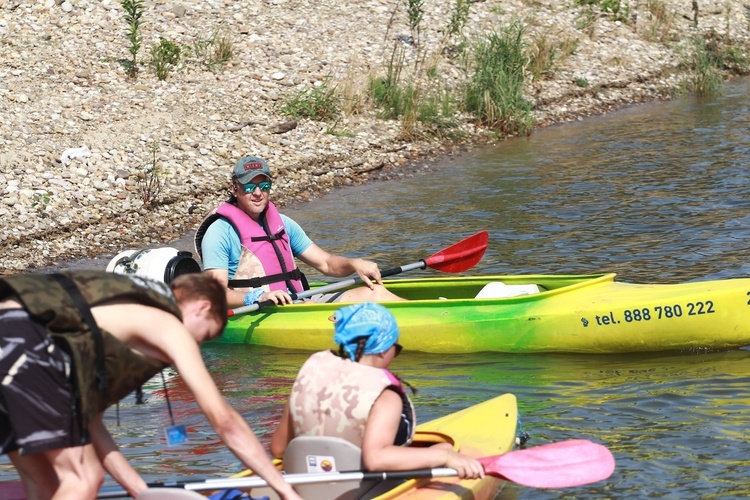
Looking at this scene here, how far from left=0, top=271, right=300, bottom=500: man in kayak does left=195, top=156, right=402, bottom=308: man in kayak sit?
3.33 m

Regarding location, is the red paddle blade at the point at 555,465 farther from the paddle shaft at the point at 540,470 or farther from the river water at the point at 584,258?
the river water at the point at 584,258

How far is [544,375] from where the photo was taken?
6.05 metres

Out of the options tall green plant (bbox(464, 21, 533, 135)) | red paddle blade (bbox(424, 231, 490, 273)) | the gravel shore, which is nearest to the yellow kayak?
red paddle blade (bbox(424, 231, 490, 273))

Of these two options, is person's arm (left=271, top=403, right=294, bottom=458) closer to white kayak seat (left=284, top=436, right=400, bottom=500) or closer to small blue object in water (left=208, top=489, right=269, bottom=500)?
white kayak seat (left=284, top=436, right=400, bottom=500)

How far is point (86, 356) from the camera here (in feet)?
10.2

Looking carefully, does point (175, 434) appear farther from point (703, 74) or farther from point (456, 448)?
point (703, 74)

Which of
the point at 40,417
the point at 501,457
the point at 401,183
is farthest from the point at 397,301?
the point at 401,183

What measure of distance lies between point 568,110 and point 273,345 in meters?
8.45

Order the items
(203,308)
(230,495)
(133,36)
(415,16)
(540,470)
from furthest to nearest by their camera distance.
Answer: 1. (415,16)
2. (133,36)
3. (540,470)
4. (230,495)
5. (203,308)

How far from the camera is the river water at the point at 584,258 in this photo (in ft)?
16.1

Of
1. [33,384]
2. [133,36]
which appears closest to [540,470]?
[33,384]

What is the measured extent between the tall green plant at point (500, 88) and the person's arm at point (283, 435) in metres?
9.82

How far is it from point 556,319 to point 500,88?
7.18 m

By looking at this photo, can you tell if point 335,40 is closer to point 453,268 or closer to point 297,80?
point 297,80
